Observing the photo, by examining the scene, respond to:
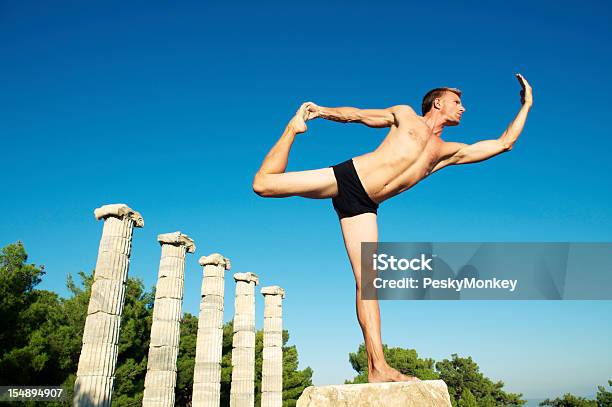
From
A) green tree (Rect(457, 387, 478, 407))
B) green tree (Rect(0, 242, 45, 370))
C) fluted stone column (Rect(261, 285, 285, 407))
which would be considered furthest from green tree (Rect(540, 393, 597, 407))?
green tree (Rect(0, 242, 45, 370))

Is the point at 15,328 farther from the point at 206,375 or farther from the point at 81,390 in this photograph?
the point at 81,390

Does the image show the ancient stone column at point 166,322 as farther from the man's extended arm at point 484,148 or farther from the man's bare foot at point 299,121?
the man's extended arm at point 484,148

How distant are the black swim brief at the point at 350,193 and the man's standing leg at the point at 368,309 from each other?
0.07 m

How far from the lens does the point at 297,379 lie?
4644cm

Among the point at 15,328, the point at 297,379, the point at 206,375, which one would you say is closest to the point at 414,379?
the point at 206,375

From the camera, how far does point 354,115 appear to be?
477 centimetres

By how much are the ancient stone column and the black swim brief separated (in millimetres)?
16133

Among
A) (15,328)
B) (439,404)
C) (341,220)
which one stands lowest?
(439,404)

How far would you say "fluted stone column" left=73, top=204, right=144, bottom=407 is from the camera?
1422 cm

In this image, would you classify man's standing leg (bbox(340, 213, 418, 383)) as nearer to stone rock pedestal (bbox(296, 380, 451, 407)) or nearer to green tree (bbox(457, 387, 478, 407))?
stone rock pedestal (bbox(296, 380, 451, 407))

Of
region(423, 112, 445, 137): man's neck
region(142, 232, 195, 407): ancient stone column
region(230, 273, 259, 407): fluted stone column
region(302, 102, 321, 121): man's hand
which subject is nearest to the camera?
region(302, 102, 321, 121): man's hand

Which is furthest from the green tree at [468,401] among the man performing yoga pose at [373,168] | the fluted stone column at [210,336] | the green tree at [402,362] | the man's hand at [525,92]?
the man performing yoga pose at [373,168]

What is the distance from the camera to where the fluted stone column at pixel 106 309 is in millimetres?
14219

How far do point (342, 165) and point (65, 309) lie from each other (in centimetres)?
3334
